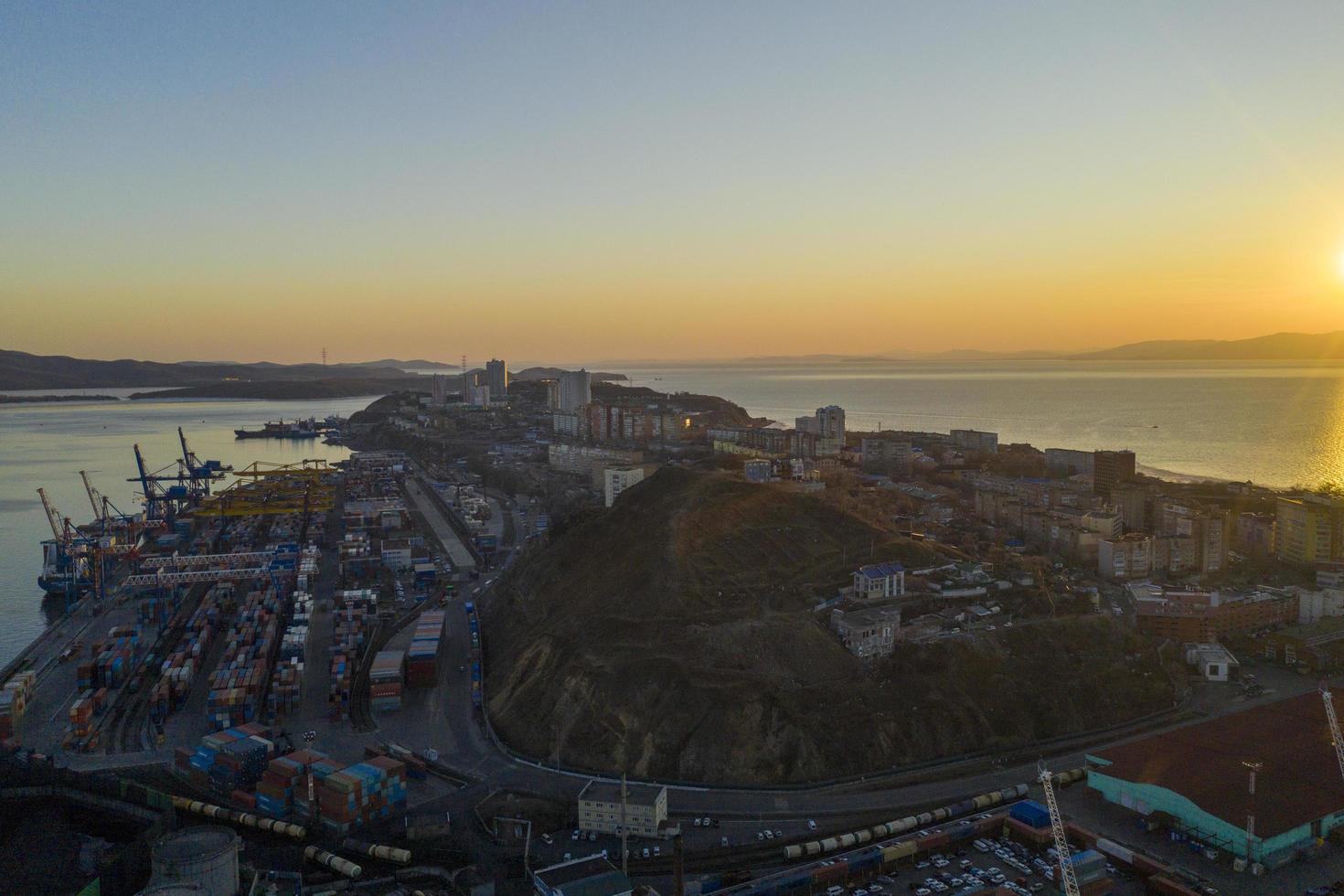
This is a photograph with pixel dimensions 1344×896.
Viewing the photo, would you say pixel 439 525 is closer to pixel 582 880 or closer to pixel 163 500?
pixel 163 500

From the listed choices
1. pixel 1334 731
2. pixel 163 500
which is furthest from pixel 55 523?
pixel 1334 731

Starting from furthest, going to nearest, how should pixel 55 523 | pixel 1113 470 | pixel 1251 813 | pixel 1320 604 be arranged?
1. pixel 1113 470
2. pixel 55 523
3. pixel 1320 604
4. pixel 1251 813

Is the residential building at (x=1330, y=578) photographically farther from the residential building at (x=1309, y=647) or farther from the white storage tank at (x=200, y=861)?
A: the white storage tank at (x=200, y=861)

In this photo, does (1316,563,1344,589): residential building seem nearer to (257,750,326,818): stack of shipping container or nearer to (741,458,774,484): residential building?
(741,458,774,484): residential building

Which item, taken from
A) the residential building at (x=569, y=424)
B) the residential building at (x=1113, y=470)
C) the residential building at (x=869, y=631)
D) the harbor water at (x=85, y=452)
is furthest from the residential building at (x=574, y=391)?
the residential building at (x=869, y=631)

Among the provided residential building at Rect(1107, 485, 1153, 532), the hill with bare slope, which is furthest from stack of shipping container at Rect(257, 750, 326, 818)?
residential building at Rect(1107, 485, 1153, 532)
